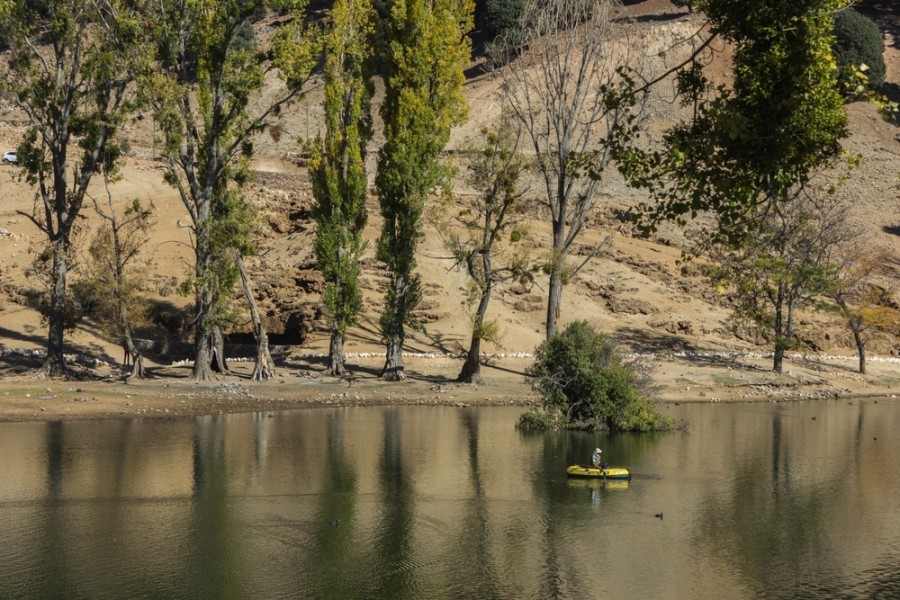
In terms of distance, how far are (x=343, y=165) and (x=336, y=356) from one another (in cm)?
881

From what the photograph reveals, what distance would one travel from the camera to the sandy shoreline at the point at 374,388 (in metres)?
40.1

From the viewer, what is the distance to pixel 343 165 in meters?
47.6

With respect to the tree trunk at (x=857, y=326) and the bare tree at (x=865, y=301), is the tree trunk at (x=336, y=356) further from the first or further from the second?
the tree trunk at (x=857, y=326)

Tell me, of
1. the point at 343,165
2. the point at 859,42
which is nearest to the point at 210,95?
the point at 343,165

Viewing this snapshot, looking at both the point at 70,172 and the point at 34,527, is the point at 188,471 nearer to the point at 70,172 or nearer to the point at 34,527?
the point at 34,527

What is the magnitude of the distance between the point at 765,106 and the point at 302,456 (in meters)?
22.2

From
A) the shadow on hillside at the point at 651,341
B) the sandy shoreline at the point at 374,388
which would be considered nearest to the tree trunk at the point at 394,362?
the sandy shoreline at the point at 374,388

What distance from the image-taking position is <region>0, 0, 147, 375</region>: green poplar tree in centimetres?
4253

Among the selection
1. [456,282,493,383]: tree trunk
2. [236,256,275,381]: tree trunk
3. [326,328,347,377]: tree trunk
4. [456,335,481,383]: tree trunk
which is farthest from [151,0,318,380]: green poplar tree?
[456,335,481,383]: tree trunk

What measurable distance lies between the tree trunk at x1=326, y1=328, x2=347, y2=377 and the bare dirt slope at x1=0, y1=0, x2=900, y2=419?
0.88m

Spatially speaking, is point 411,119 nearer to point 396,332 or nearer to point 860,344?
point 396,332

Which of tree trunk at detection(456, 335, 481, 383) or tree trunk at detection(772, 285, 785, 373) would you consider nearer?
tree trunk at detection(456, 335, 481, 383)

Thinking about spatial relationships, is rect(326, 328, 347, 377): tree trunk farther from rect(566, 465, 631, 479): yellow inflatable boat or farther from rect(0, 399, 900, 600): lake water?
rect(566, 465, 631, 479): yellow inflatable boat

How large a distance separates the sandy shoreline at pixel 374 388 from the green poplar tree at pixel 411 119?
3.37 meters
